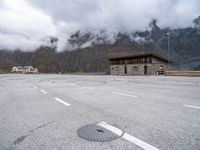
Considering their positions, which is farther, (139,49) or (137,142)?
(139,49)

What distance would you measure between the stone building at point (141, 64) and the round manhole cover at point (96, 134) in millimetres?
45111

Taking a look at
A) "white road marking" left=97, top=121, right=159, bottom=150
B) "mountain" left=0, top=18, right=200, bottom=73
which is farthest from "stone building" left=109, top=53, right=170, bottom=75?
"mountain" left=0, top=18, right=200, bottom=73

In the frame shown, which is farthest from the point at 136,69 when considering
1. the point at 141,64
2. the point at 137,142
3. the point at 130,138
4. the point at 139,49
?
the point at 139,49

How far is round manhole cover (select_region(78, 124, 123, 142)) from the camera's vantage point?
4.01 metres

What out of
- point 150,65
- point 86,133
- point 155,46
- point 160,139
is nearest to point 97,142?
point 86,133

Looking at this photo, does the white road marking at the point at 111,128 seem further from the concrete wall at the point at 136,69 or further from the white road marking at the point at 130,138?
the concrete wall at the point at 136,69

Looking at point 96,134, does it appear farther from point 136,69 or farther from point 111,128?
point 136,69

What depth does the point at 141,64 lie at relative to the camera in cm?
5388

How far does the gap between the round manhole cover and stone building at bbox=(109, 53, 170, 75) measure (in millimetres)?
45111

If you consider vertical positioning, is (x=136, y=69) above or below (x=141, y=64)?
below

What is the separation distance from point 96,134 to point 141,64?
51.1 metres

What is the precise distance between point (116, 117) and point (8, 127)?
2929mm

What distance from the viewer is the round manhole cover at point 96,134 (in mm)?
4011

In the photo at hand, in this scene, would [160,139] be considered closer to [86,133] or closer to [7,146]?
[86,133]
